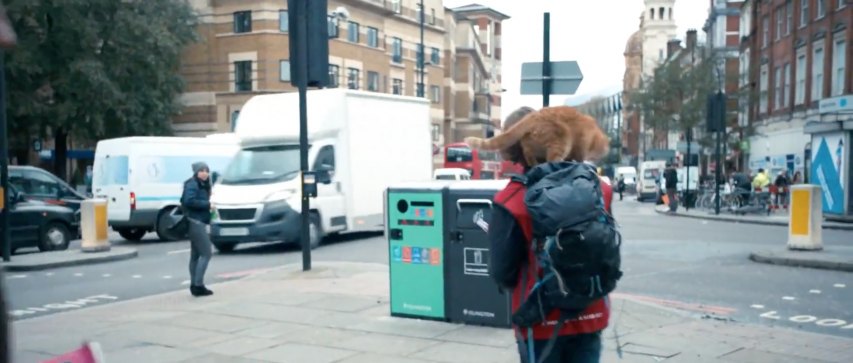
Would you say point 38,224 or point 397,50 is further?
point 397,50

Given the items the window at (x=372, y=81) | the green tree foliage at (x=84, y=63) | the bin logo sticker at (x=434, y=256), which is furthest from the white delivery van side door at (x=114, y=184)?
the window at (x=372, y=81)

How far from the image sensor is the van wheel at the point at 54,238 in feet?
56.7

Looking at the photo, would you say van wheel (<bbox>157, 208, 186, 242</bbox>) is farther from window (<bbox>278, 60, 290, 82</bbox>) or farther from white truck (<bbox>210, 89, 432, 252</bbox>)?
window (<bbox>278, 60, 290, 82</bbox>)

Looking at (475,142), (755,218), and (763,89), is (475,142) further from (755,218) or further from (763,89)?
(763,89)

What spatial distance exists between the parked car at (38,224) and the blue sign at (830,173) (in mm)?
19669

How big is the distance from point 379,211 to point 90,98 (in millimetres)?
20031

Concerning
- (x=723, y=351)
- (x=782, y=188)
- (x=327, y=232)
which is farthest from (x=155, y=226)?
(x=782, y=188)

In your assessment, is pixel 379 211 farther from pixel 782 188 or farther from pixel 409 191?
pixel 782 188

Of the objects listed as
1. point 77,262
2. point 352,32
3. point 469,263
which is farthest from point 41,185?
point 352,32

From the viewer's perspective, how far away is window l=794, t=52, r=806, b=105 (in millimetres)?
40219

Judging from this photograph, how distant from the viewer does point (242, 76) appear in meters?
44.1

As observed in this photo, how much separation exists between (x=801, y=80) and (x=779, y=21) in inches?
196

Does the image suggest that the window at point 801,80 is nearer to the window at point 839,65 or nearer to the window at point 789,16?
the window at point 789,16

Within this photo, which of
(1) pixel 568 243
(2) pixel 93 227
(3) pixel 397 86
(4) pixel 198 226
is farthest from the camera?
(3) pixel 397 86
